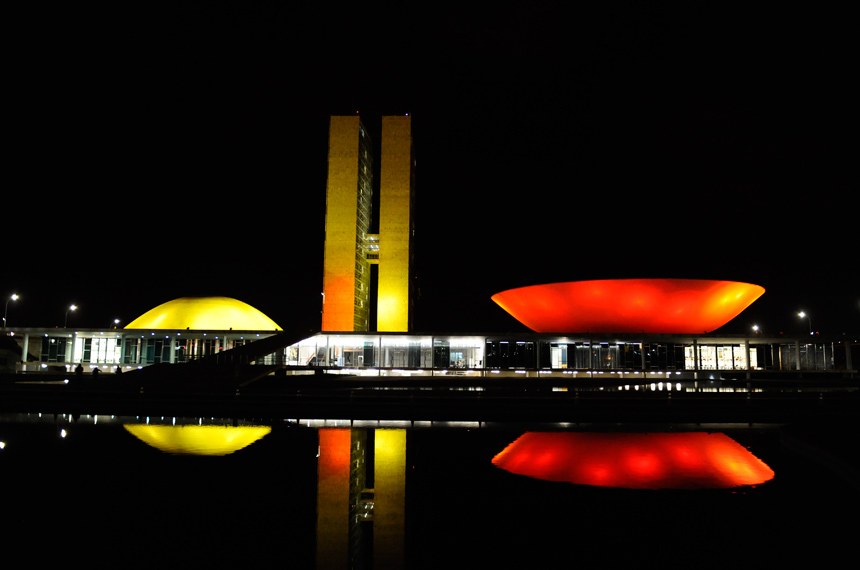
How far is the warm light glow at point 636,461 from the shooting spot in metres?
8.79

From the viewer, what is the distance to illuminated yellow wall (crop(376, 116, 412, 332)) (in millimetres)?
51094

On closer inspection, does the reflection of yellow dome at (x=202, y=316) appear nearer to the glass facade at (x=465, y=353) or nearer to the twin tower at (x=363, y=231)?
the glass facade at (x=465, y=353)

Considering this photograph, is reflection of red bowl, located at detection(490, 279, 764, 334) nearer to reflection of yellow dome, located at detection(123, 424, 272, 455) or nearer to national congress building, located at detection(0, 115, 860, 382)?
national congress building, located at detection(0, 115, 860, 382)

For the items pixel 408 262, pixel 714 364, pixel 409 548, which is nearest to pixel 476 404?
pixel 409 548

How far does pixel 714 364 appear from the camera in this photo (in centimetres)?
4000

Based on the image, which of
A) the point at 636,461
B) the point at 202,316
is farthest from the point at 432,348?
the point at 636,461

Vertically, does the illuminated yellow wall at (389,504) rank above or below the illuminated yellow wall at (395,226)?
below

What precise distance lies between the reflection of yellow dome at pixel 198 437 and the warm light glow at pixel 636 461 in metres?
4.92

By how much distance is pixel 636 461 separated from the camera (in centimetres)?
1034

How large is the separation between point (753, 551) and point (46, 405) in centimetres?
1936

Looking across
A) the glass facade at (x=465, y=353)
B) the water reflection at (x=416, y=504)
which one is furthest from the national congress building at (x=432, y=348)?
the water reflection at (x=416, y=504)

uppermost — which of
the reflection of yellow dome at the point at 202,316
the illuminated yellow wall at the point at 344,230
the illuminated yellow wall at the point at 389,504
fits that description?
the illuminated yellow wall at the point at 344,230

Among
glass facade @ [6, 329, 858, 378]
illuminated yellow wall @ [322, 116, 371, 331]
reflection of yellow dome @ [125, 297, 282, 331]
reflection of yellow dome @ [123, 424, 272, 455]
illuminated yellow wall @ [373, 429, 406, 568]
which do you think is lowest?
illuminated yellow wall @ [373, 429, 406, 568]

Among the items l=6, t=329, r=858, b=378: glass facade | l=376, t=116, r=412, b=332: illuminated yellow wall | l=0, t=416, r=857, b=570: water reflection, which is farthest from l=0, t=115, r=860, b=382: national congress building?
l=0, t=416, r=857, b=570: water reflection
